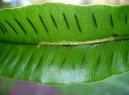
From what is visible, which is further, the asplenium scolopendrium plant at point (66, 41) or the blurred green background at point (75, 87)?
the blurred green background at point (75, 87)

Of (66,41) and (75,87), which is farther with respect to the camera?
(75,87)

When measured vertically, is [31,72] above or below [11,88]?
above

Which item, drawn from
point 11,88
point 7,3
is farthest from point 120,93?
point 7,3

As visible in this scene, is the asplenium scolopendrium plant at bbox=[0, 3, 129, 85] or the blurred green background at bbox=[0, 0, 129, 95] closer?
the asplenium scolopendrium plant at bbox=[0, 3, 129, 85]

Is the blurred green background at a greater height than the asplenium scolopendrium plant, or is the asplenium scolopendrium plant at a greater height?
the asplenium scolopendrium plant

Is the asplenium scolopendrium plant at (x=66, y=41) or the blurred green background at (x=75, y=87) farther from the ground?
the asplenium scolopendrium plant at (x=66, y=41)

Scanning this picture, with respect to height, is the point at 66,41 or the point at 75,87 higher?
the point at 66,41

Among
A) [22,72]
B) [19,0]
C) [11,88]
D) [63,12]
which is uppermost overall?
[19,0]

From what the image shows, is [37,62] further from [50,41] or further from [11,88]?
[11,88]
